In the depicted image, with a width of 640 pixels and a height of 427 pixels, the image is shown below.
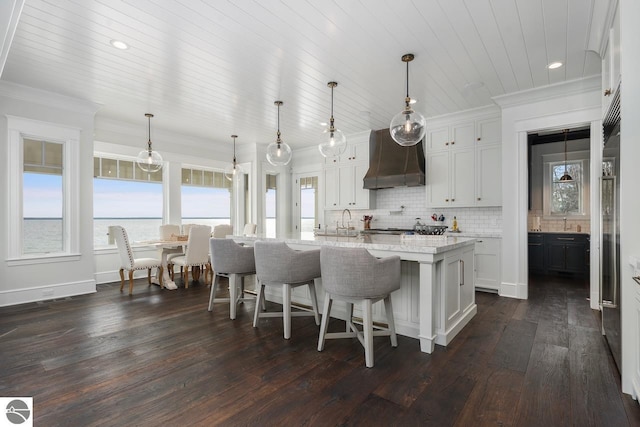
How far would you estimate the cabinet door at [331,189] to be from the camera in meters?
6.55

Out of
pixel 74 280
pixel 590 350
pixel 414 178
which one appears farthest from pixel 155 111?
pixel 590 350

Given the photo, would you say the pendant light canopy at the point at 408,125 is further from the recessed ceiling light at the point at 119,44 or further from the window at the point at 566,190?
the window at the point at 566,190

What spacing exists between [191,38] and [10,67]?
7.45ft

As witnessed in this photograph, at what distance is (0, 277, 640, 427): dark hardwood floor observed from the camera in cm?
174

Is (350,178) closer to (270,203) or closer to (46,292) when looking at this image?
(270,203)

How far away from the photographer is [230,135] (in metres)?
6.27

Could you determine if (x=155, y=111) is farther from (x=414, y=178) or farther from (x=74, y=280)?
(x=414, y=178)

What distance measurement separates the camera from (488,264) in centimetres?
454

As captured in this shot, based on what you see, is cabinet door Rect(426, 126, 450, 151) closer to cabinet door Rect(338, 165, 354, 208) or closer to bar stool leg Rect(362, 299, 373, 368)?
cabinet door Rect(338, 165, 354, 208)

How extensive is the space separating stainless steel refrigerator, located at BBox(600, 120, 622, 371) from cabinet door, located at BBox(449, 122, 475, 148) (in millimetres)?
2279

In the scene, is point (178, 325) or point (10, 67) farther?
point (10, 67)

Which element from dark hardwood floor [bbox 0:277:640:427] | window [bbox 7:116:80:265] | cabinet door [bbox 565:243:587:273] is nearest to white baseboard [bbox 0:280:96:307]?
window [bbox 7:116:80:265]

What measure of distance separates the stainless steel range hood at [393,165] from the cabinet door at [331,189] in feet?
2.73

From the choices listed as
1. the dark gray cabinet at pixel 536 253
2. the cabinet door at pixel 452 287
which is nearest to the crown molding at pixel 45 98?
the cabinet door at pixel 452 287
